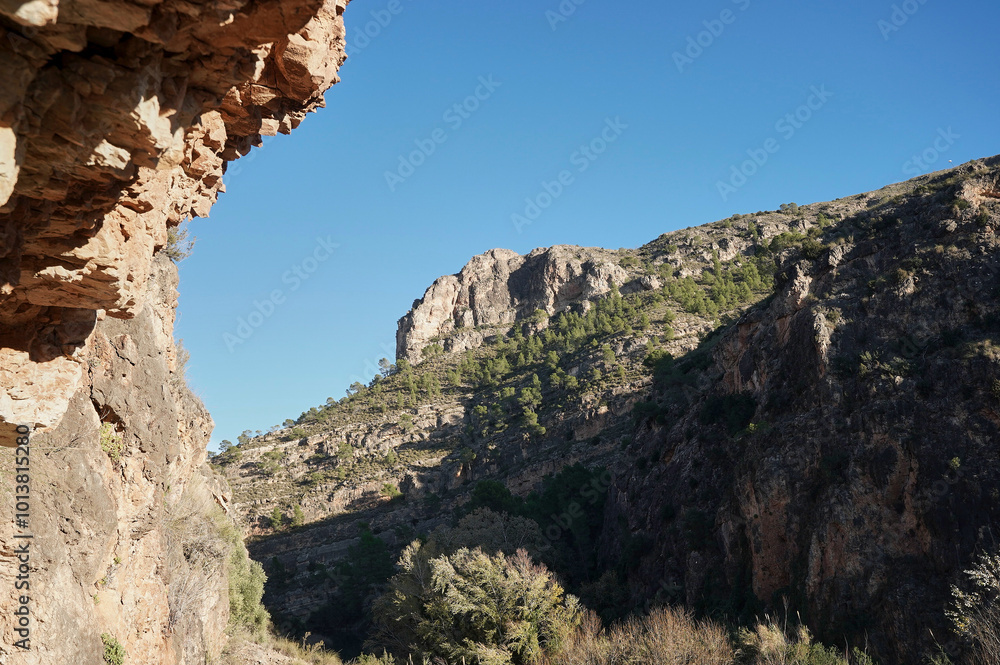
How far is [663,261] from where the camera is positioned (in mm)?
124500

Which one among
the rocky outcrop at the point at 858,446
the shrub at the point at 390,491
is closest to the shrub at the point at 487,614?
the rocky outcrop at the point at 858,446

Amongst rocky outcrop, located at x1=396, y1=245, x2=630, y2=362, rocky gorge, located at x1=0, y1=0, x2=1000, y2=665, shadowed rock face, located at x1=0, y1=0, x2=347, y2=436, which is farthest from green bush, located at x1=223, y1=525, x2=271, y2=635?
rocky outcrop, located at x1=396, y1=245, x2=630, y2=362

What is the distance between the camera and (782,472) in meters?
32.1

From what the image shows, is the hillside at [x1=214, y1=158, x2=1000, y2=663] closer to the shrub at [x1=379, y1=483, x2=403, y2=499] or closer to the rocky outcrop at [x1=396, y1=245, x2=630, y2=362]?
the shrub at [x1=379, y1=483, x2=403, y2=499]

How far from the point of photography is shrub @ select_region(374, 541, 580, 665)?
29469mm

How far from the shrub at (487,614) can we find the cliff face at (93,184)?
17.0 meters

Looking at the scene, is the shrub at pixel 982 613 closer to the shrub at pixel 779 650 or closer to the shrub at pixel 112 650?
the shrub at pixel 779 650

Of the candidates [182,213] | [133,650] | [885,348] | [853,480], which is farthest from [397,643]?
[182,213]

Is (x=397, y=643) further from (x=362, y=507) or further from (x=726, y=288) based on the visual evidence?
(x=726, y=288)

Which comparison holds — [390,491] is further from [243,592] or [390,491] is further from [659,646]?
[659,646]

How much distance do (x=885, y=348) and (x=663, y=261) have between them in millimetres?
94590

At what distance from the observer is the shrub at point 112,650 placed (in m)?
14.3

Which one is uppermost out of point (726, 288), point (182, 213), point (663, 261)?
point (663, 261)

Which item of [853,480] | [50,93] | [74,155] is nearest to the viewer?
[50,93]
